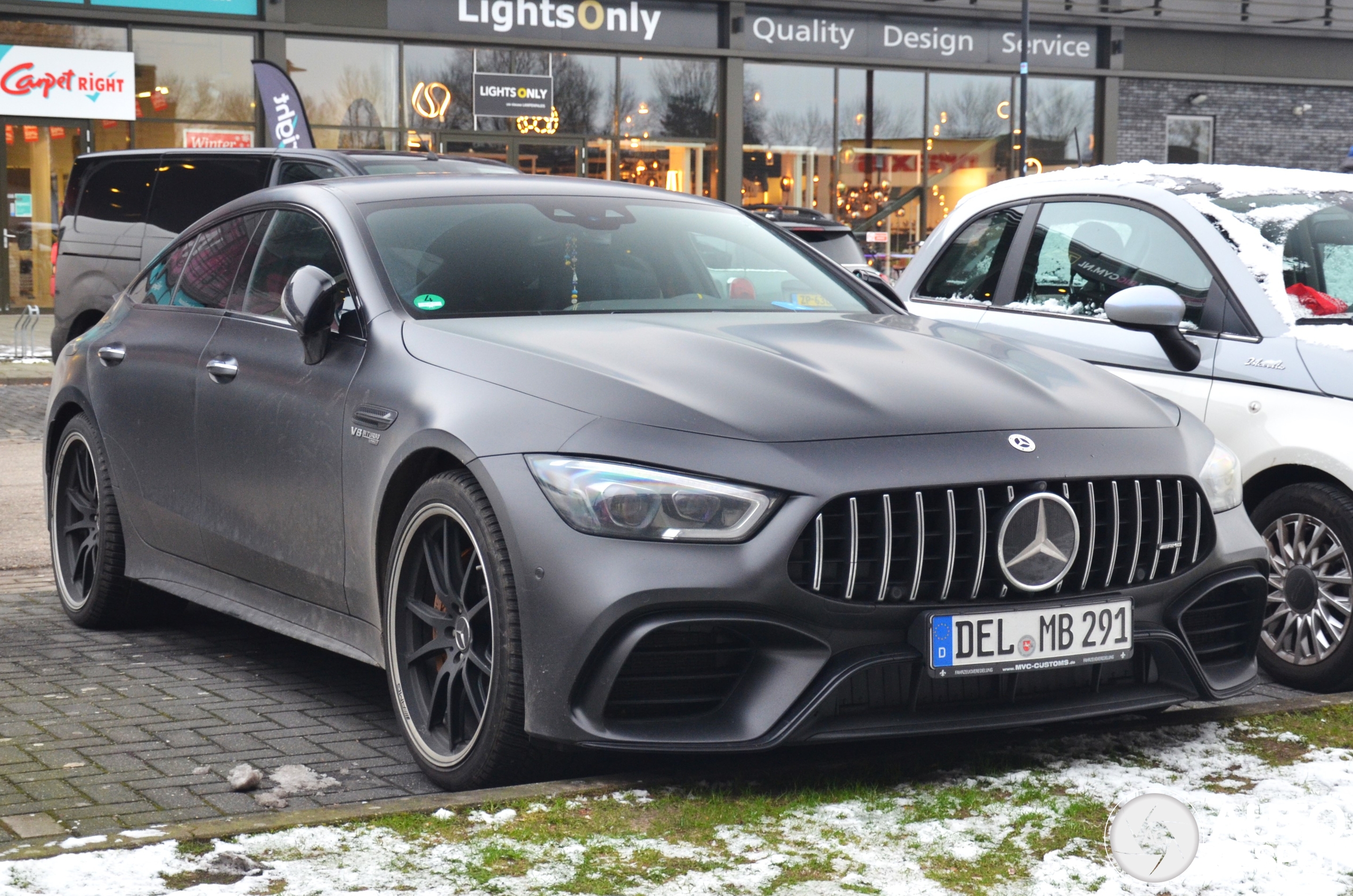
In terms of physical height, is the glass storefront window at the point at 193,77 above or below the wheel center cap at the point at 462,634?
above

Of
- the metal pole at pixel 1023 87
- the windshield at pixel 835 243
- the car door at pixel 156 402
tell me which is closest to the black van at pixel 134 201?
the windshield at pixel 835 243

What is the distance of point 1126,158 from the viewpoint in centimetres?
3297

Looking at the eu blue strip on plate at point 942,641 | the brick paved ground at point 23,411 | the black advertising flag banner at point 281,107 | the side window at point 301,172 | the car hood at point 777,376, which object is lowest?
the brick paved ground at point 23,411

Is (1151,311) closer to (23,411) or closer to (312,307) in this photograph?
(312,307)

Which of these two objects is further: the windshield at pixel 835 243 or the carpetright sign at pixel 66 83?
the carpetright sign at pixel 66 83

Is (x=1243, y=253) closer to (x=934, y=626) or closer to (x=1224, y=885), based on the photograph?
(x=934, y=626)

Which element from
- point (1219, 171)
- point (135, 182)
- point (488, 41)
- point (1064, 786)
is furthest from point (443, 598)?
point (488, 41)

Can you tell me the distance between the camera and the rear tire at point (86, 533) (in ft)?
19.8

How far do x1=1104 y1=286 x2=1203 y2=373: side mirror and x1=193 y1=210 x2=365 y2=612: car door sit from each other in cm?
245

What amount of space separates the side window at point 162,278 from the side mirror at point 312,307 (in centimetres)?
139

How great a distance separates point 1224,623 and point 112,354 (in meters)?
3.83

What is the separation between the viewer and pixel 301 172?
39.2ft

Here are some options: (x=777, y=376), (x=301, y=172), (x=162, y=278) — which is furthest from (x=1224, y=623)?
(x=301, y=172)

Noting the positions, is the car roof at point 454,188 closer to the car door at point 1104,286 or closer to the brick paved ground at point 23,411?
the car door at point 1104,286
